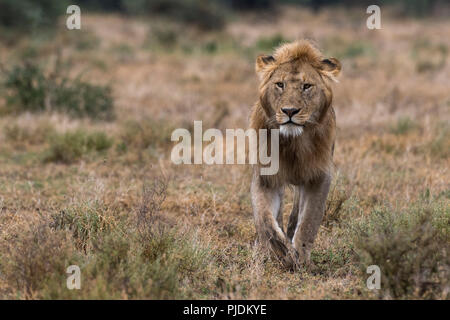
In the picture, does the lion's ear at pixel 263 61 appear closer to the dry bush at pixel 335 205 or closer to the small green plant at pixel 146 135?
the dry bush at pixel 335 205

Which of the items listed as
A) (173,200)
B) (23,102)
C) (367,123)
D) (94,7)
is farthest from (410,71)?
(94,7)

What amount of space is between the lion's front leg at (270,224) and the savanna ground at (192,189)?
0.13 meters

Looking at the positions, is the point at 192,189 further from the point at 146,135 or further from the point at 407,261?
the point at 407,261

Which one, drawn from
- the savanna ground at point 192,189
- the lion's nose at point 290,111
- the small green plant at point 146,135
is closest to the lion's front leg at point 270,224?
the savanna ground at point 192,189

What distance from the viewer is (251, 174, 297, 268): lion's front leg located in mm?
5113

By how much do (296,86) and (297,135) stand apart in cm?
38

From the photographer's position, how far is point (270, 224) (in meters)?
5.17

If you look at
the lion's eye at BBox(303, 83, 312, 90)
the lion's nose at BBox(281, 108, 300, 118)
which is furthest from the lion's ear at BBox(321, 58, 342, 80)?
the lion's nose at BBox(281, 108, 300, 118)

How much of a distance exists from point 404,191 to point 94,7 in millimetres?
36791

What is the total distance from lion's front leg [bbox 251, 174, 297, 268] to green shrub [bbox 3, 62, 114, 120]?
6809 millimetres

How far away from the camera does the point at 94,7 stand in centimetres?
4141

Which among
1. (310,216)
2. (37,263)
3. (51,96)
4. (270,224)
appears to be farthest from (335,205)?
(51,96)

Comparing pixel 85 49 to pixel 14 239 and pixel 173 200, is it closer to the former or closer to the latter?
pixel 173 200

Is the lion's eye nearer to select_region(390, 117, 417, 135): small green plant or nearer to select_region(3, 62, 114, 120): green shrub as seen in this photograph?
select_region(390, 117, 417, 135): small green plant
